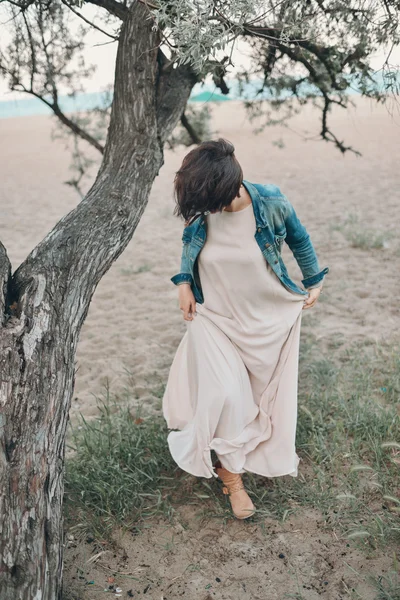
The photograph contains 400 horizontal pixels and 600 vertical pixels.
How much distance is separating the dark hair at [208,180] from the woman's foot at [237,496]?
1418mm

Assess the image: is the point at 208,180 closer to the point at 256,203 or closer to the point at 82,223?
the point at 256,203

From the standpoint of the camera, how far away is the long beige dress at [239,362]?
10.1 feet

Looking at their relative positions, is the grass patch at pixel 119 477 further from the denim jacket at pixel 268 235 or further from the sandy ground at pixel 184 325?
the denim jacket at pixel 268 235

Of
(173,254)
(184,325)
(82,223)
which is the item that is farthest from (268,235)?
(173,254)

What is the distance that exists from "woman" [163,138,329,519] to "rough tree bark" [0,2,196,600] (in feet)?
1.88

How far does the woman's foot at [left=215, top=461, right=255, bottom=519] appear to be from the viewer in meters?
3.19

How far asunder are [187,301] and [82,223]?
0.70 metres

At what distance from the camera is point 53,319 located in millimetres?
2797

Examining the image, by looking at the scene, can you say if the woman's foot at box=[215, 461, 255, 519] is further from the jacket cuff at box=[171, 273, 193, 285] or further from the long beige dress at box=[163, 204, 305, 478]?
the jacket cuff at box=[171, 273, 193, 285]

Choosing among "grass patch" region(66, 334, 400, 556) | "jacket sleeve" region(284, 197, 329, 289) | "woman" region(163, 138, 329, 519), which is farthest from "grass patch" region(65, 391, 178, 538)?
"jacket sleeve" region(284, 197, 329, 289)

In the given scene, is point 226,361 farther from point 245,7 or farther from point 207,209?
point 245,7

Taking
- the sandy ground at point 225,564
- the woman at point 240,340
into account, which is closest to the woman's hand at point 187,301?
the woman at point 240,340

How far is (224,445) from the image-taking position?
123 inches

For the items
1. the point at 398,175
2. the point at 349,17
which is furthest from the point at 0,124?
the point at 349,17
